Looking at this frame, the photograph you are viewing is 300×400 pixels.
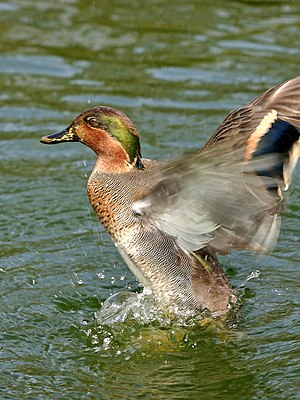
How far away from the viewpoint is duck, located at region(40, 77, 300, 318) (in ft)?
17.5

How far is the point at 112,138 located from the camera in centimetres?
636

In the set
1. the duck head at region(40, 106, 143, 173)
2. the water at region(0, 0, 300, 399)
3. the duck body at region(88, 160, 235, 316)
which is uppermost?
the duck head at region(40, 106, 143, 173)

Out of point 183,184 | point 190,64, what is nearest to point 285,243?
point 183,184

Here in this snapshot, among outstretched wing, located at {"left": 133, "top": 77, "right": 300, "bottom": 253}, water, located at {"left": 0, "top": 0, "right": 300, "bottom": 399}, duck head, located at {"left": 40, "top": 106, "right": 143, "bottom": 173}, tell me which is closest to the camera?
outstretched wing, located at {"left": 133, "top": 77, "right": 300, "bottom": 253}

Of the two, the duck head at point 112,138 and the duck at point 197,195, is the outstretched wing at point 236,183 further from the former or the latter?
the duck head at point 112,138

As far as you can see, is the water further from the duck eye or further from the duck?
the duck eye

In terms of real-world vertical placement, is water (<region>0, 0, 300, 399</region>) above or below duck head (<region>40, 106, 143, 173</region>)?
below

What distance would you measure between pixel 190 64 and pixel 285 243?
152 inches

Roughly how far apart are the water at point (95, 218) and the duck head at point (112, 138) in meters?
0.94

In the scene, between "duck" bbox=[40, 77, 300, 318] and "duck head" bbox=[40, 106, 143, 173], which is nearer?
"duck" bbox=[40, 77, 300, 318]

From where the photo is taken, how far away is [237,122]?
19.1 ft

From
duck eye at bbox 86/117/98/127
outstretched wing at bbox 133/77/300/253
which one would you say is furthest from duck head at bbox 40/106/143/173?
outstretched wing at bbox 133/77/300/253

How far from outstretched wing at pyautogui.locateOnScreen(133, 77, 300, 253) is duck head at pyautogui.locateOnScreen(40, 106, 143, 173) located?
0.60m

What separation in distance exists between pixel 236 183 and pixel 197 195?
0.25 m
